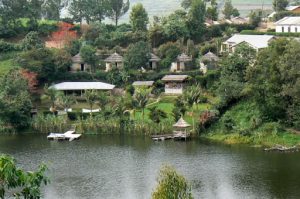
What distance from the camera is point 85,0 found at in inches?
3674

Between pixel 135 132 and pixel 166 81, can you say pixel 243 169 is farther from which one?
pixel 166 81

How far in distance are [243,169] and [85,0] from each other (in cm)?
4962

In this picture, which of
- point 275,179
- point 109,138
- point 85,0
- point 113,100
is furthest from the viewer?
point 85,0

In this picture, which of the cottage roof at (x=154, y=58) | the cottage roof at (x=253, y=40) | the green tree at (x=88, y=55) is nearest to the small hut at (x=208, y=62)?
the cottage roof at (x=253, y=40)

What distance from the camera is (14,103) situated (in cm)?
6444

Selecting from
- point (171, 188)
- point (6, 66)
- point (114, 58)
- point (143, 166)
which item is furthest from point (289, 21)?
point (171, 188)

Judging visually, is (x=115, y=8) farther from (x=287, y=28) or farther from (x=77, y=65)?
(x=287, y=28)

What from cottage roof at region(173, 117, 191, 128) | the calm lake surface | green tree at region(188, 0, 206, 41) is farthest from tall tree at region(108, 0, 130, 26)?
cottage roof at region(173, 117, 191, 128)

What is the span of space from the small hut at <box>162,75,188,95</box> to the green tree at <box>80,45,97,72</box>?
9.34 meters

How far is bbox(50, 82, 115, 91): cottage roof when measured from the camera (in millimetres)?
73188

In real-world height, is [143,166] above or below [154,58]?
below

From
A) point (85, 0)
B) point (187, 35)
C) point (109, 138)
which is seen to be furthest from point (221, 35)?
point (109, 138)

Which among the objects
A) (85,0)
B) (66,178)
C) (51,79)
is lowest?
(66,178)

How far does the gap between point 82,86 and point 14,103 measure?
10896 millimetres
